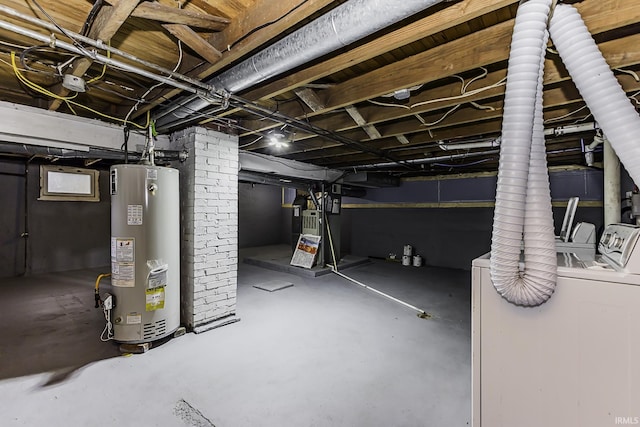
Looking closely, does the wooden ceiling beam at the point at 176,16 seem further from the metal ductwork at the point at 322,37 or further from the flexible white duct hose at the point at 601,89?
the flexible white duct hose at the point at 601,89

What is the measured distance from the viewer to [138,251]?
97.5 inches

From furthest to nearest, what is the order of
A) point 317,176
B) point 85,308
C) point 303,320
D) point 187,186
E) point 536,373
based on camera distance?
1. point 317,176
2. point 85,308
3. point 303,320
4. point 187,186
5. point 536,373

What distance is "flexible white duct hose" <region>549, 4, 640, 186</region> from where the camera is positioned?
0.98 meters

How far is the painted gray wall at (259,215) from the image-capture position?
28.0ft

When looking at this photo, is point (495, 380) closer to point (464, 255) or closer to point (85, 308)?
point (85, 308)

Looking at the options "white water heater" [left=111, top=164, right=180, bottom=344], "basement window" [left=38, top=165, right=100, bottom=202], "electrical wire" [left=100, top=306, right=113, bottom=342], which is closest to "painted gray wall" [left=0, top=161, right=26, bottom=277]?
"basement window" [left=38, top=165, right=100, bottom=202]

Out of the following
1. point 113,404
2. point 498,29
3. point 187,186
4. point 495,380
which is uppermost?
point 498,29

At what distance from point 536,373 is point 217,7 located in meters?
2.16

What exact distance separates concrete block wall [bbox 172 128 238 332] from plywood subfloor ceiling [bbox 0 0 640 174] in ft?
1.00

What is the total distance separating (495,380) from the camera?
1.14 meters

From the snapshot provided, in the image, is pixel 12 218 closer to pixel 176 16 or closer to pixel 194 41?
pixel 194 41

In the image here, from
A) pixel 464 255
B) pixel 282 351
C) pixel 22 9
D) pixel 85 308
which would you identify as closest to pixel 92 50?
pixel 22 9

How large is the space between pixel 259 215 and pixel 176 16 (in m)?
7.73

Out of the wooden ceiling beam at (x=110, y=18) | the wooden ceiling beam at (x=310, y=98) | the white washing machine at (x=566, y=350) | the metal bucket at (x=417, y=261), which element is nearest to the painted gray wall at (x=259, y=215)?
the metal bucket at (x=417, y=261)
